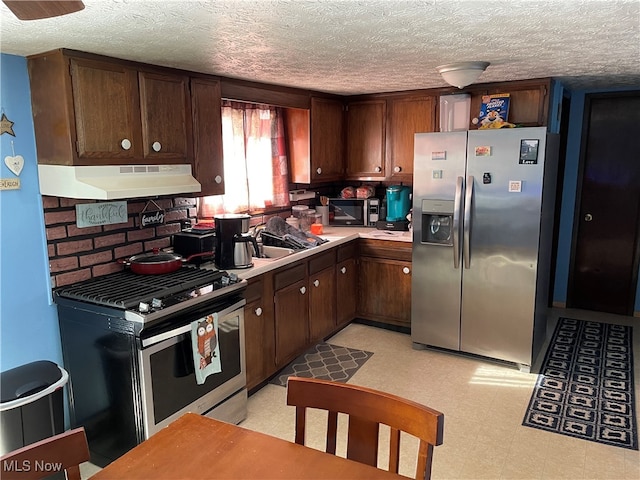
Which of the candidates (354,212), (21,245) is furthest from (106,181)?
(354,212)

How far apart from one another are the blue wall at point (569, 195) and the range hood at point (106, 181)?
379cm

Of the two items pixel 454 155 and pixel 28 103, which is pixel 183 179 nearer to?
pixel 28 103

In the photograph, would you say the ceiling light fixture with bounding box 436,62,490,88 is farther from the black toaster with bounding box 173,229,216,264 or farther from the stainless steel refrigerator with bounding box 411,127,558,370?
the black toaster with bounding box 173,229,216,264

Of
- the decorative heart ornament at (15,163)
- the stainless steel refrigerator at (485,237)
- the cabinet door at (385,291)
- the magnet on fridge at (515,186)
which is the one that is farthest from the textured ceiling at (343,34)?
the cabinet door at (385,291)

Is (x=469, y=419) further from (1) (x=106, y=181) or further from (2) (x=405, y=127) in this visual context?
(2) (x=405, y=127)

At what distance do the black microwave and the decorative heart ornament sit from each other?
2808 millimetres

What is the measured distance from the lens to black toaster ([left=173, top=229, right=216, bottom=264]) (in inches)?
120

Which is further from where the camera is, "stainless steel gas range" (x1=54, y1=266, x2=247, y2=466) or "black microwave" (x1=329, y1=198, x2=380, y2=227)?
"black microwave" (x1=329, y1=198, x2=380, y2=227)

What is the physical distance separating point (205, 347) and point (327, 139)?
2527 millimetres

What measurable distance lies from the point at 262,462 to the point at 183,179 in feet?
6.26

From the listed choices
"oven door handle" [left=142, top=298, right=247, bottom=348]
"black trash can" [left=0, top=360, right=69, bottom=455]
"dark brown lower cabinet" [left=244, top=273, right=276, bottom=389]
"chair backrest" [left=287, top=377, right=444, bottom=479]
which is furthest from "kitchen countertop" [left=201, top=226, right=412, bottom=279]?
"chair backrest" [left=287, top=377, right=444, bottom=479]

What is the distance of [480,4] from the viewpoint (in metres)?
1.73

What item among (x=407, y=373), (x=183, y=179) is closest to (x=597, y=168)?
(x=407, y=373)

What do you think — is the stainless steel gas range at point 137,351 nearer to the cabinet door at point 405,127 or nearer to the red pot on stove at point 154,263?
the red pot on stove at point 154,263
